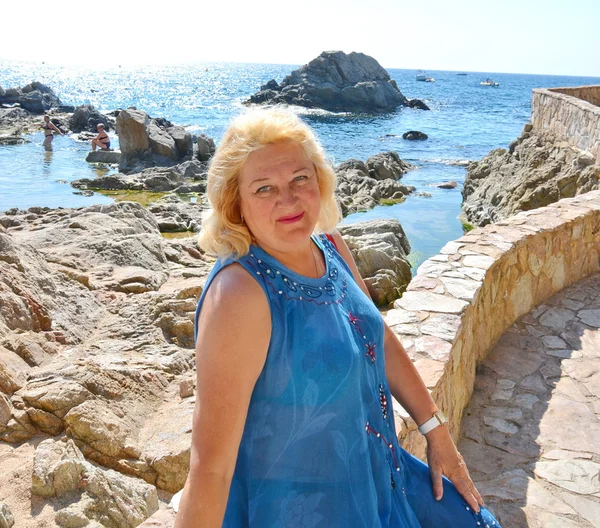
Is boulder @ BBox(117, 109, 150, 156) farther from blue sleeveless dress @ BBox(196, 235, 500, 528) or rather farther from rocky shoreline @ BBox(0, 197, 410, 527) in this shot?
blue sleeveless dress @ BBox(196, 235, 500, 528)

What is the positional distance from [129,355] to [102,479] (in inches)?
67.5

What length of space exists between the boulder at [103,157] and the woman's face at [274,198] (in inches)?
888

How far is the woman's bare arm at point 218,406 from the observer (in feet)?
4.15

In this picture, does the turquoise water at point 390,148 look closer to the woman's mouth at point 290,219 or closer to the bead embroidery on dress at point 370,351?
the woman's mouth at point 290,219

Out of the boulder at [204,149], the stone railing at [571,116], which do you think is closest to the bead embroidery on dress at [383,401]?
the stone railing at [571,116]

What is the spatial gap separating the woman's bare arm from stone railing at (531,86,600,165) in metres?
10.1

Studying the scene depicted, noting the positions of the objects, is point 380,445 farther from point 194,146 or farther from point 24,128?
point 24,128

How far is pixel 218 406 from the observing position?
4.14ft

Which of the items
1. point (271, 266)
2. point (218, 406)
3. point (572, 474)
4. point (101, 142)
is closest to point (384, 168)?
point (101, 142)

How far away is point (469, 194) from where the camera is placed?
664 inches

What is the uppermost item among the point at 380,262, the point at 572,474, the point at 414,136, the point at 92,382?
the point at 414,136

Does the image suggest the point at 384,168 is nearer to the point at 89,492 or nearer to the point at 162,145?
the point at 162,145

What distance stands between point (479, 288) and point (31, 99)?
43467mm

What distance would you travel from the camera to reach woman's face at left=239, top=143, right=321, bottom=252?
1.54 m
